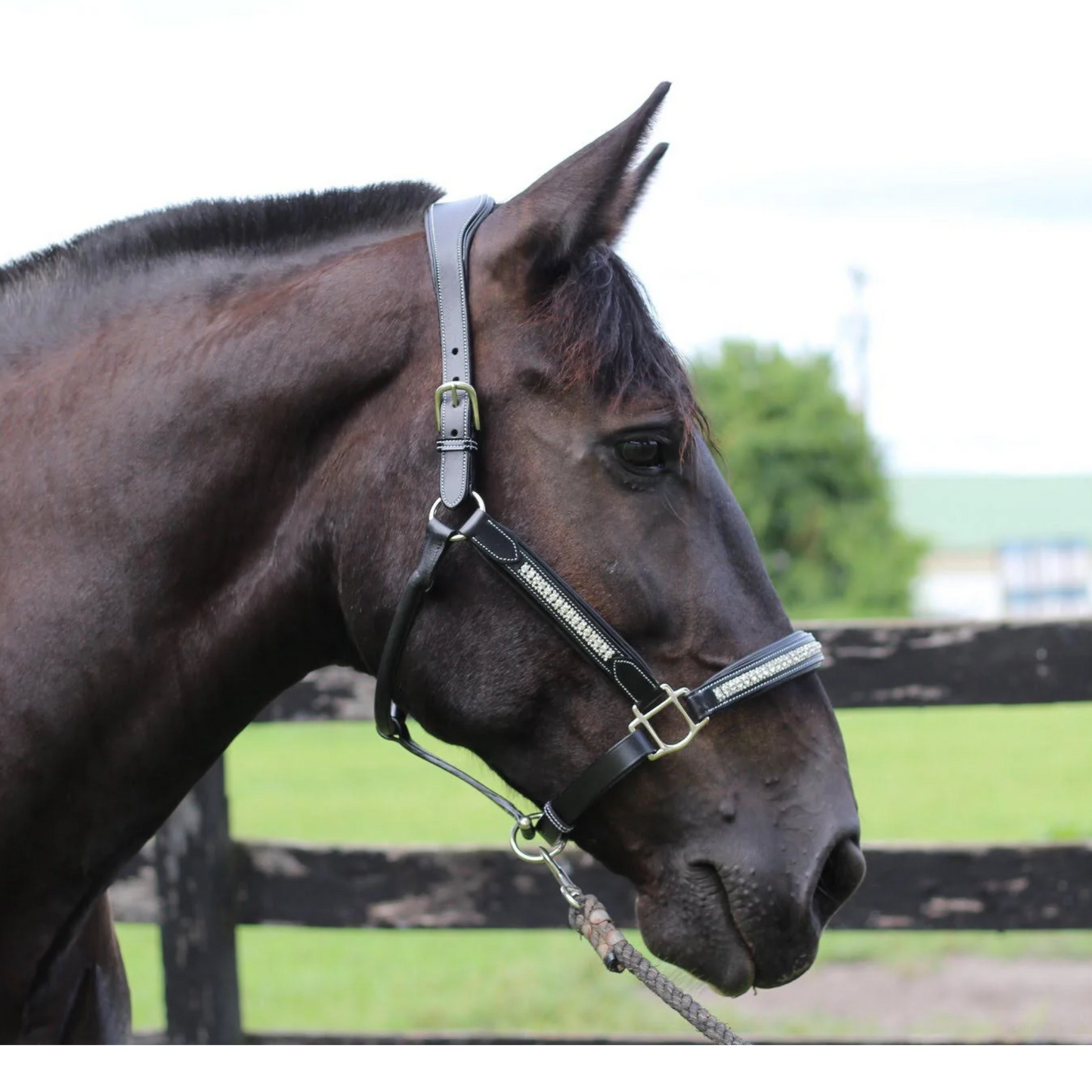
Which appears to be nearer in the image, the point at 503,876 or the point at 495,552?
the point at 495,552

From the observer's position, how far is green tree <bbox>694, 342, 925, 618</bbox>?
20.1 meters

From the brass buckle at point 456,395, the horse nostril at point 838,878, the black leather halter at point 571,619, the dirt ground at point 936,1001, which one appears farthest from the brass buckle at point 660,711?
the dirt ground at point 936,1001

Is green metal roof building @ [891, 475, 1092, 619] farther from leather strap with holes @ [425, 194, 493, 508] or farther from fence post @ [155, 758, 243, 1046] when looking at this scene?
leather strap with holes @ [425, 194, 493, 508]

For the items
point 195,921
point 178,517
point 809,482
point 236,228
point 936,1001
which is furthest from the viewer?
point 809,482

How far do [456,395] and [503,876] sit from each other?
228cm

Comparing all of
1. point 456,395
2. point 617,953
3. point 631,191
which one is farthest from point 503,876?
point 631,191

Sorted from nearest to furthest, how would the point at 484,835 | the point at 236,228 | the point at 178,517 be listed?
the point at 178,517, the point at 236,228, the point at 484,835

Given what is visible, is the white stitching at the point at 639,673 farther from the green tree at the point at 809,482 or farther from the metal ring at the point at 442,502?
the green tree at the point at 809,482

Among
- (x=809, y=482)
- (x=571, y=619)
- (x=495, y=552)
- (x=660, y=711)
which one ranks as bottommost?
(x=809, y=482)

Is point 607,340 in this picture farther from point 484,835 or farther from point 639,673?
point 484,835

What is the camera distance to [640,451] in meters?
1.90
